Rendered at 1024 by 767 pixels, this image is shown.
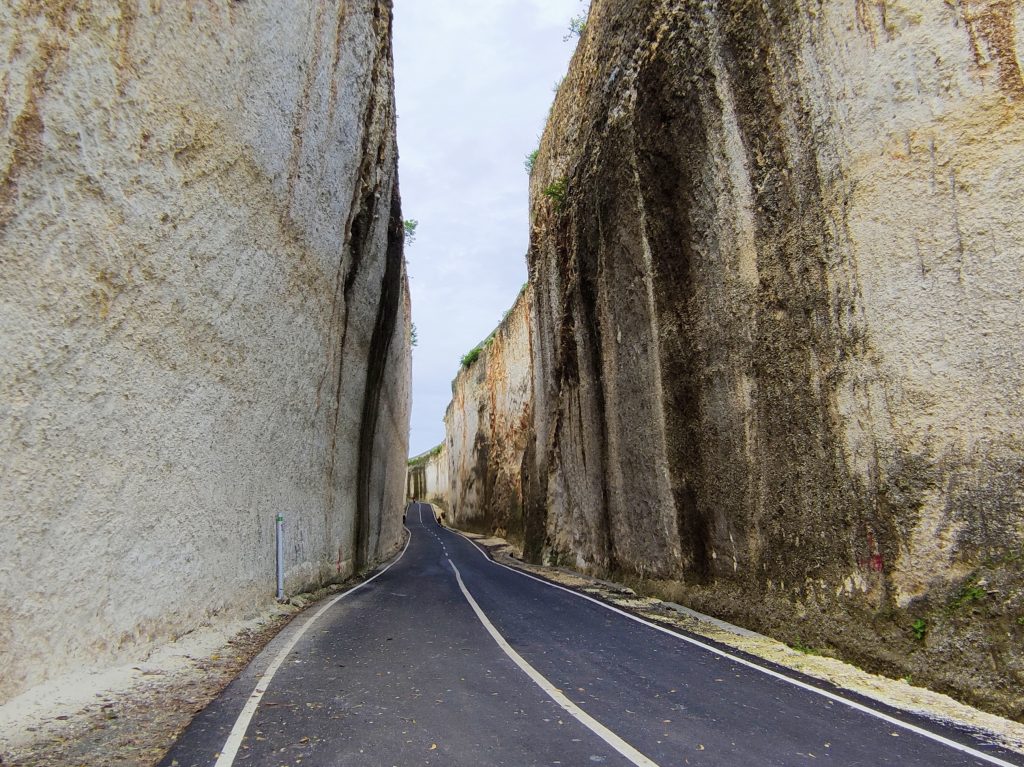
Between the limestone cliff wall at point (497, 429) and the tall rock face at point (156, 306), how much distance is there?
64.4 feet

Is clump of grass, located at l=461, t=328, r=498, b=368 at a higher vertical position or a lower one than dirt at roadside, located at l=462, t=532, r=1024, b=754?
higher

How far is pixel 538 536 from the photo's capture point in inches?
952

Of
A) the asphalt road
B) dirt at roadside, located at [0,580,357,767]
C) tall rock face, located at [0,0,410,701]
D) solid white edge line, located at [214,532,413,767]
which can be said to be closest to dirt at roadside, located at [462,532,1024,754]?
the asphalt road

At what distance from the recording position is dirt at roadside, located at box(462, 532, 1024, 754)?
5.55 meters

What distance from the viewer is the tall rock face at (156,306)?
546 cm

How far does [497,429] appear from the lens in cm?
4441

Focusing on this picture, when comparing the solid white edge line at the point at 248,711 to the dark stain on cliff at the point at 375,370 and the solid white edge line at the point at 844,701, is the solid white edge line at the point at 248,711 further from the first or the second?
the dark stain on cliff at the point at 375,370

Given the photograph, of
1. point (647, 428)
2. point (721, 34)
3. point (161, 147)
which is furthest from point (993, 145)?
point (161, 147)

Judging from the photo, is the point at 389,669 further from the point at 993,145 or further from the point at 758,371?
the point at 993,145

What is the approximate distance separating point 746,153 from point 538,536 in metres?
17.3

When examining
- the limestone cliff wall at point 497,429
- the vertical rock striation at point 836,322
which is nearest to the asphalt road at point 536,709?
the vertical rock striation at point 836,322

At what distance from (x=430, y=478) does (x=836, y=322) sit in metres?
95.5

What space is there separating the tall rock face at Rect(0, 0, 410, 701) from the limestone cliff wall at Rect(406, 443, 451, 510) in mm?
66704

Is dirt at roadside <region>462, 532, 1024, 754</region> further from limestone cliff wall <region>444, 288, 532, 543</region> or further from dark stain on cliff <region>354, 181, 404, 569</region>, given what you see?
limestone cliff wall <region>444, 288, 532, 543</region>
